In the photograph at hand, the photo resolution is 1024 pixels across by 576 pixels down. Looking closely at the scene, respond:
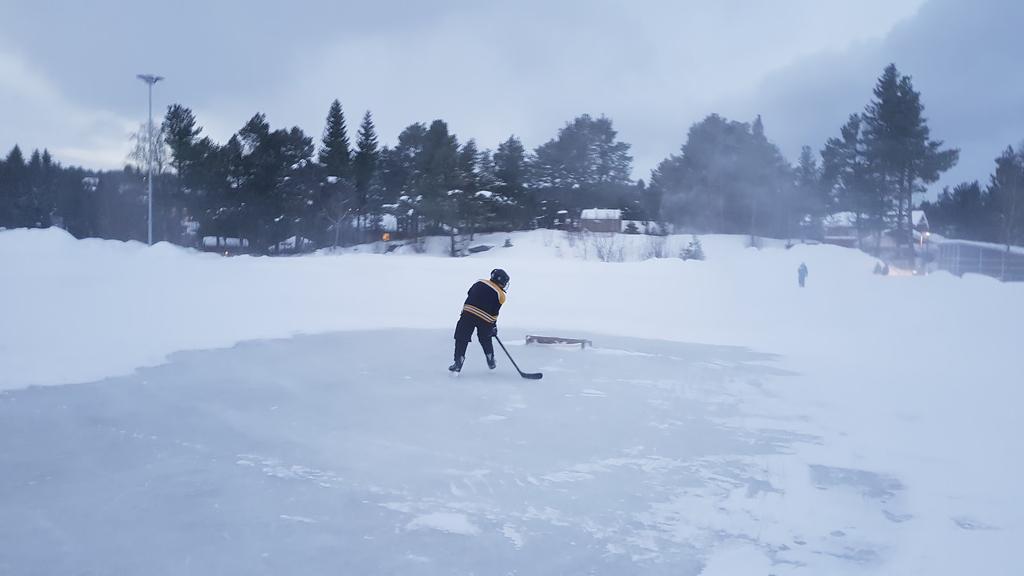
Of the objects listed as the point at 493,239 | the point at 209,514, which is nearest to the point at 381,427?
the point at 209,514

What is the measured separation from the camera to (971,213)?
60.4m

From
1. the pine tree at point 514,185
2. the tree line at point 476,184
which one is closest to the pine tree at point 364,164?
the tree line at point 476,184

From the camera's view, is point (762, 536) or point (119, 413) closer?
point (762, 536)

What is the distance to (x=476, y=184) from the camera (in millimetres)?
44594

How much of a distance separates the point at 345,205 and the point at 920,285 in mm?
34354

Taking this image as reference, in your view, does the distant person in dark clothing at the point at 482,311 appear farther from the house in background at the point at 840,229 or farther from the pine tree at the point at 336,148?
the house in background at the point at 840,229

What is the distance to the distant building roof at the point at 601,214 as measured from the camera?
168ft

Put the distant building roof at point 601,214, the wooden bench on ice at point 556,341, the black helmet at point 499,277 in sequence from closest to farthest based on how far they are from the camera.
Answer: the black helmet at point 499,277 → the wooden bench on ice at point 556,341 → the distant building roof at point 601,214

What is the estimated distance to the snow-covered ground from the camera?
12.5 ft

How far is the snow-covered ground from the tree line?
29662 millimetres

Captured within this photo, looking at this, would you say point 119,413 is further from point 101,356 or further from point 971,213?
point 971,213

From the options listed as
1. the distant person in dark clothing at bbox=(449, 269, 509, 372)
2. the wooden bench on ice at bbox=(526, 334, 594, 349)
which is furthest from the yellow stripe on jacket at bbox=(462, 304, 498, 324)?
the wooden bench on ice at bbox=(526, 334, 594, 349)

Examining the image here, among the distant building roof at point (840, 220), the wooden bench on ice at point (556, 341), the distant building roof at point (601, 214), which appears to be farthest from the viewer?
the distant building roof at point (840, 220)

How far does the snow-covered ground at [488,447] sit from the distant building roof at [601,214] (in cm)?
3623
